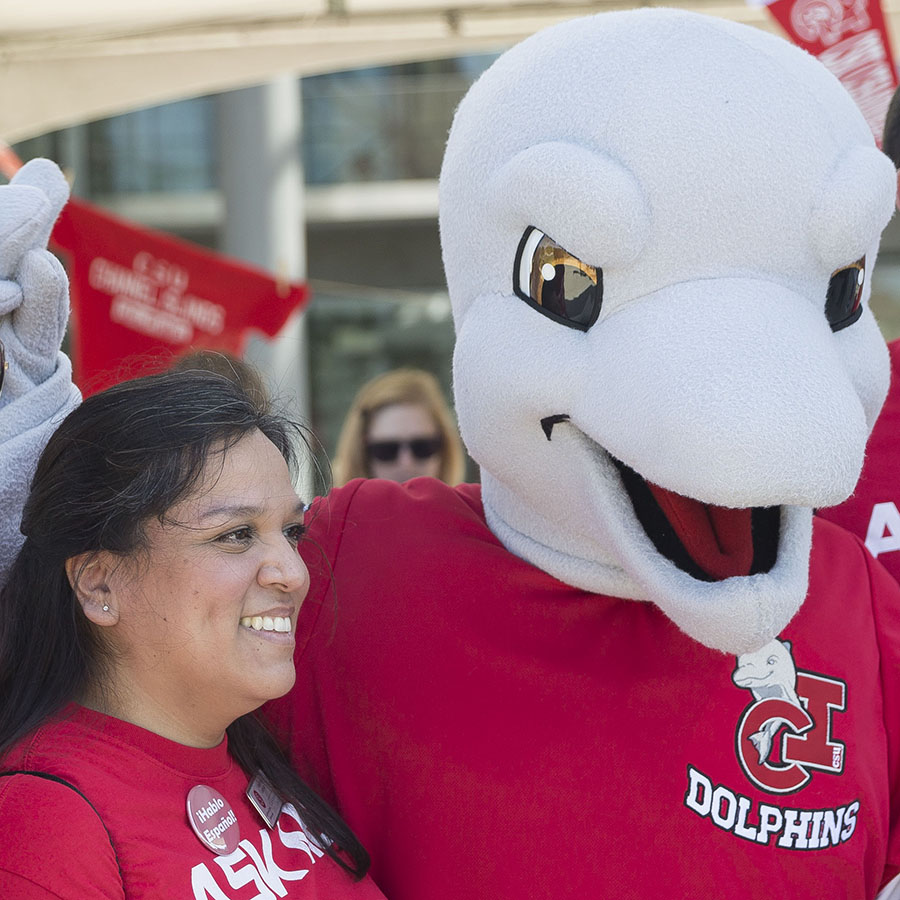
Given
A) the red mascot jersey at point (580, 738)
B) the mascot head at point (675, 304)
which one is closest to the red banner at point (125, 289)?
the red mascot jersey at point (580, 738)

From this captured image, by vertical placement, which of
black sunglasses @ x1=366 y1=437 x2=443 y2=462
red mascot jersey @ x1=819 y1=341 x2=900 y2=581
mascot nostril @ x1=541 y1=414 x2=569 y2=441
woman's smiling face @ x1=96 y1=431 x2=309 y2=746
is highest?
mascot nostril @ x1=541 y1=414 x2=569 y2=441

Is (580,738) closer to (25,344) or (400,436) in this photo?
(25,344)

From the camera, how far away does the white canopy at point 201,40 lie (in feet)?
13.8

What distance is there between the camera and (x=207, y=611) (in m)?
1.63

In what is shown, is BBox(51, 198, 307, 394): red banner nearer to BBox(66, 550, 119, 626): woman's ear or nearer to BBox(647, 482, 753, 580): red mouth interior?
BBox(66, 550, 119, 626): woman's ear

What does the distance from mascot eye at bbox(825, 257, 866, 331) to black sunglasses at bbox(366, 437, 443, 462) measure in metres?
2.68

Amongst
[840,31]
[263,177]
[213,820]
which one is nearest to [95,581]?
[213,820]

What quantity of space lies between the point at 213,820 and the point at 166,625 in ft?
0.76

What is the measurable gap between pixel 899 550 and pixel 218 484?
3.75 feet

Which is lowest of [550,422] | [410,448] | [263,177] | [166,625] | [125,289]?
[410,448]

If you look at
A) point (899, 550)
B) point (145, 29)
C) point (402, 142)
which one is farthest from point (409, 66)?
point (899, 550)

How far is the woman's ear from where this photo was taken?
1.66 m

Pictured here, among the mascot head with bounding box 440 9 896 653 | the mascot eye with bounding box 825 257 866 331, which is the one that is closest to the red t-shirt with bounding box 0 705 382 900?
the mascot head with bounding box 440 9 896 653

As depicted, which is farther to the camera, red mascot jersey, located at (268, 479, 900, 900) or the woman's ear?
red mascot jersey, located at (268, 479, 900, 900)
